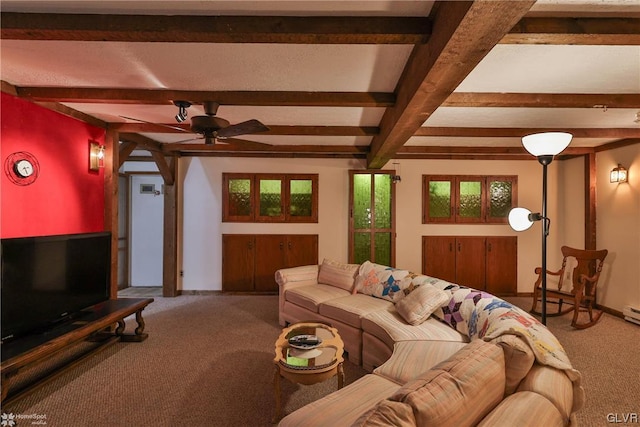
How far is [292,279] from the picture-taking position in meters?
3.84

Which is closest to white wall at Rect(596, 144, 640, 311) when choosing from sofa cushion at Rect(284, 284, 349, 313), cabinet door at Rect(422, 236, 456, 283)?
cabinet door at Rect(422, 236, 456, 283)

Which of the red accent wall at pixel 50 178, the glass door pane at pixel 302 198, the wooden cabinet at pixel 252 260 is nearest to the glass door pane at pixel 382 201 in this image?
the glass door pane at pixel 302 198

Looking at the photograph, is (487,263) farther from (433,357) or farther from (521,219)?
(433,357)

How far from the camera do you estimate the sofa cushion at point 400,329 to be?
2346 millimetres

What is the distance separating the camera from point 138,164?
5.47 meters

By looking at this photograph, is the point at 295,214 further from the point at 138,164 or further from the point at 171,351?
the point at 138,164

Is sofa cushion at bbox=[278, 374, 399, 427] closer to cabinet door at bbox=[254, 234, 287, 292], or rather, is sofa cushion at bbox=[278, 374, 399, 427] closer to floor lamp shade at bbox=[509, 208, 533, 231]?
floor lamp shade at bbox=[509, 208, 533, 231]

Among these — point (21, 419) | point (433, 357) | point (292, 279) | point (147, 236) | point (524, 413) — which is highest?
point (147, 236)

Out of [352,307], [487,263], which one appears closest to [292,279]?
[352,307]

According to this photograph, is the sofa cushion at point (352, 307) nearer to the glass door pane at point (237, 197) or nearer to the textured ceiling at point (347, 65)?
the textured ceiling at point (347, 65)

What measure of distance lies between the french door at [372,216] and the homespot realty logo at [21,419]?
13.2ft

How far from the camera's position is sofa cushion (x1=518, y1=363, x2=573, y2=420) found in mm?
1251

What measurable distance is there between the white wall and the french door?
10.0ft

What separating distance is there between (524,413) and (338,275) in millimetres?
2738
